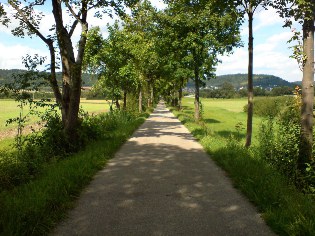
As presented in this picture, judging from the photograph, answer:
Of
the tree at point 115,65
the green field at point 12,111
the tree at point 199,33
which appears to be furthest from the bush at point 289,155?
the tree at point 115,65

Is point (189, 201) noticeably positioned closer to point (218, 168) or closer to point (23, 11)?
point (218, 168)

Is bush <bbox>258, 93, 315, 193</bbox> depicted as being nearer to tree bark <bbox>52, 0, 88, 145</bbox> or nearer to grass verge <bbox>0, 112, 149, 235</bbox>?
grass verge <bbox>0, 112, 149, 235</bbox>

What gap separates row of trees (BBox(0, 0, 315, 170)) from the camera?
7066 mm

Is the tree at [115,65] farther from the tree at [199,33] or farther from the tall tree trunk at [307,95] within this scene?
the tall tree trunk at [307,95]

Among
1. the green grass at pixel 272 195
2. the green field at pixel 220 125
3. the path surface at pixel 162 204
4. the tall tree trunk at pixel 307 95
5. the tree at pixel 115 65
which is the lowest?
the green field at pixel 220 125

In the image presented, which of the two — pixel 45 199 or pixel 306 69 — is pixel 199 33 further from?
pixel 45 199

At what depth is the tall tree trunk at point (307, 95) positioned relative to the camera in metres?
6.85

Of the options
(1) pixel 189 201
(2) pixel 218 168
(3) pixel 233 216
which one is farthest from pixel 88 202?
(2) pixel 218 168

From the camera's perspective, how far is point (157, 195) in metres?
6.21

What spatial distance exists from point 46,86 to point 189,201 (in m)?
7.62

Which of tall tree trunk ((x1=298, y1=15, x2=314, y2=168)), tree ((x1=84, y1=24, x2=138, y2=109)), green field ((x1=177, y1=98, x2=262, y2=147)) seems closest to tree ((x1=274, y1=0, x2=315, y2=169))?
tall tree trunk ((x1=298, y1=15, x2=314, y2=168))

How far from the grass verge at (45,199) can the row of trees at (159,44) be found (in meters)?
3.80

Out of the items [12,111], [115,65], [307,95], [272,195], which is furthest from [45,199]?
[12,111]

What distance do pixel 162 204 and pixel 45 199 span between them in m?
2.09
